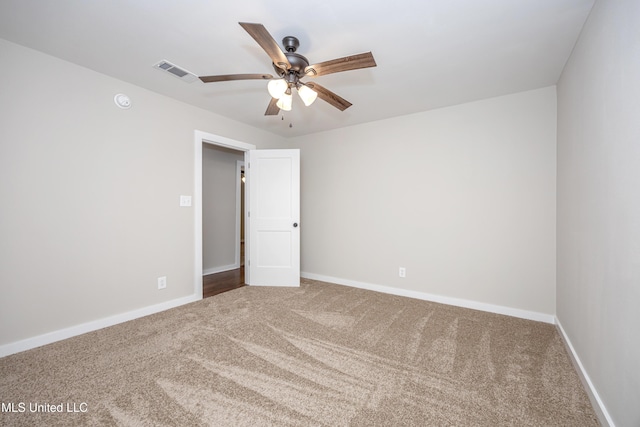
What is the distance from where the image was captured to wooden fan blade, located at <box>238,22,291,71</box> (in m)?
1.35

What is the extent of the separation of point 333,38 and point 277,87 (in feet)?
1.99

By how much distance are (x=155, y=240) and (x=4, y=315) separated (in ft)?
3.98

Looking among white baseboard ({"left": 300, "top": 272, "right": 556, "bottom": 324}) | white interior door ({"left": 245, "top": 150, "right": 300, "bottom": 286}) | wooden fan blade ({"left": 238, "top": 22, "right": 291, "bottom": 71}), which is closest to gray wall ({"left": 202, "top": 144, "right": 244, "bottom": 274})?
white interior door ({"left": 245, "top": 150, "right": 300, "bottom": 286})

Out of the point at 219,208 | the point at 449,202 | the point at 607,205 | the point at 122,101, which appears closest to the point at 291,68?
the point at 122,101

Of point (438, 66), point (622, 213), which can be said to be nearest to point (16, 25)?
point (438, 66)

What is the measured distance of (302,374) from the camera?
5.95ft

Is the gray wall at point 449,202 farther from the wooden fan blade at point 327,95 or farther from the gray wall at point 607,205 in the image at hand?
the wooden fan blade at point 327,95

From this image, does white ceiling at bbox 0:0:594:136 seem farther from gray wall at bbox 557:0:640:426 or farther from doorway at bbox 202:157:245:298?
doorway at bbox 202:157:245:298

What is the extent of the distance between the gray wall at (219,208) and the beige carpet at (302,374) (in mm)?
2192

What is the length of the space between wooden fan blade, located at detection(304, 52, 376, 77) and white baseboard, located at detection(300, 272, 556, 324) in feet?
9.50

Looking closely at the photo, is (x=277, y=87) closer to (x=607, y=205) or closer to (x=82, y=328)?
(x=607, y=205)

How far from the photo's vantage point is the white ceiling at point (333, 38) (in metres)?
1.68

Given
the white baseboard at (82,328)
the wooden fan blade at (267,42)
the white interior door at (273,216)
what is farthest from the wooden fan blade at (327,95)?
the white baseboard at (82,328)

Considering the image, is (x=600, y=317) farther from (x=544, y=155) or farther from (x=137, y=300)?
(x=137, y=300)
